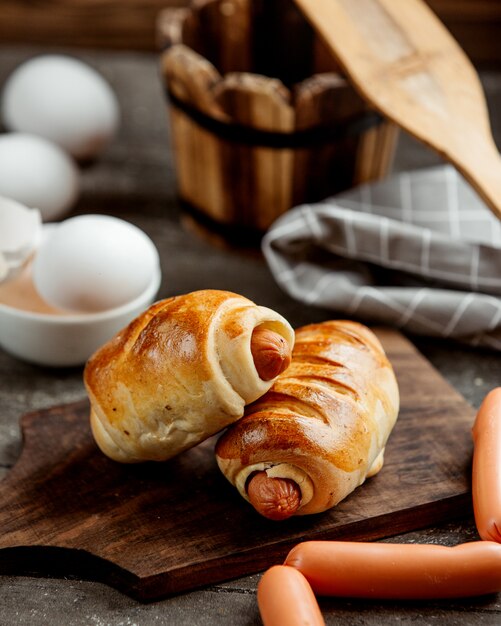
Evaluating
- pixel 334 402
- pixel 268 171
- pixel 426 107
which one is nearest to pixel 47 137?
pixel 268 171

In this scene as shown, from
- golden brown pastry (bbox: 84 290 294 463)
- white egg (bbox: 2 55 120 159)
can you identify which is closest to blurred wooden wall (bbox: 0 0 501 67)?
white egg (bbox: 2 55 120 159)

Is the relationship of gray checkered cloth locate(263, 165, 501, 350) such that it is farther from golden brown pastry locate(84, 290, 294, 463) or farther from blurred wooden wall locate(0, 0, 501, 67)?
blurred wooden wall locate(0, 0, 501, 67)

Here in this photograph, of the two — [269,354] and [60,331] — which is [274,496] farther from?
[60,331]

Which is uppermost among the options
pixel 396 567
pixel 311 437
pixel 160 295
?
pixel 311 437

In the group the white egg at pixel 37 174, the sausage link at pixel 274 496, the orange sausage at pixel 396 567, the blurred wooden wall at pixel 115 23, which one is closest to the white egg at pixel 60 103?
the white egg at pixel 37 174

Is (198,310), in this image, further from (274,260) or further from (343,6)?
(343,6)

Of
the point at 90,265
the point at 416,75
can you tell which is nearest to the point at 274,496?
the point at 90,265
